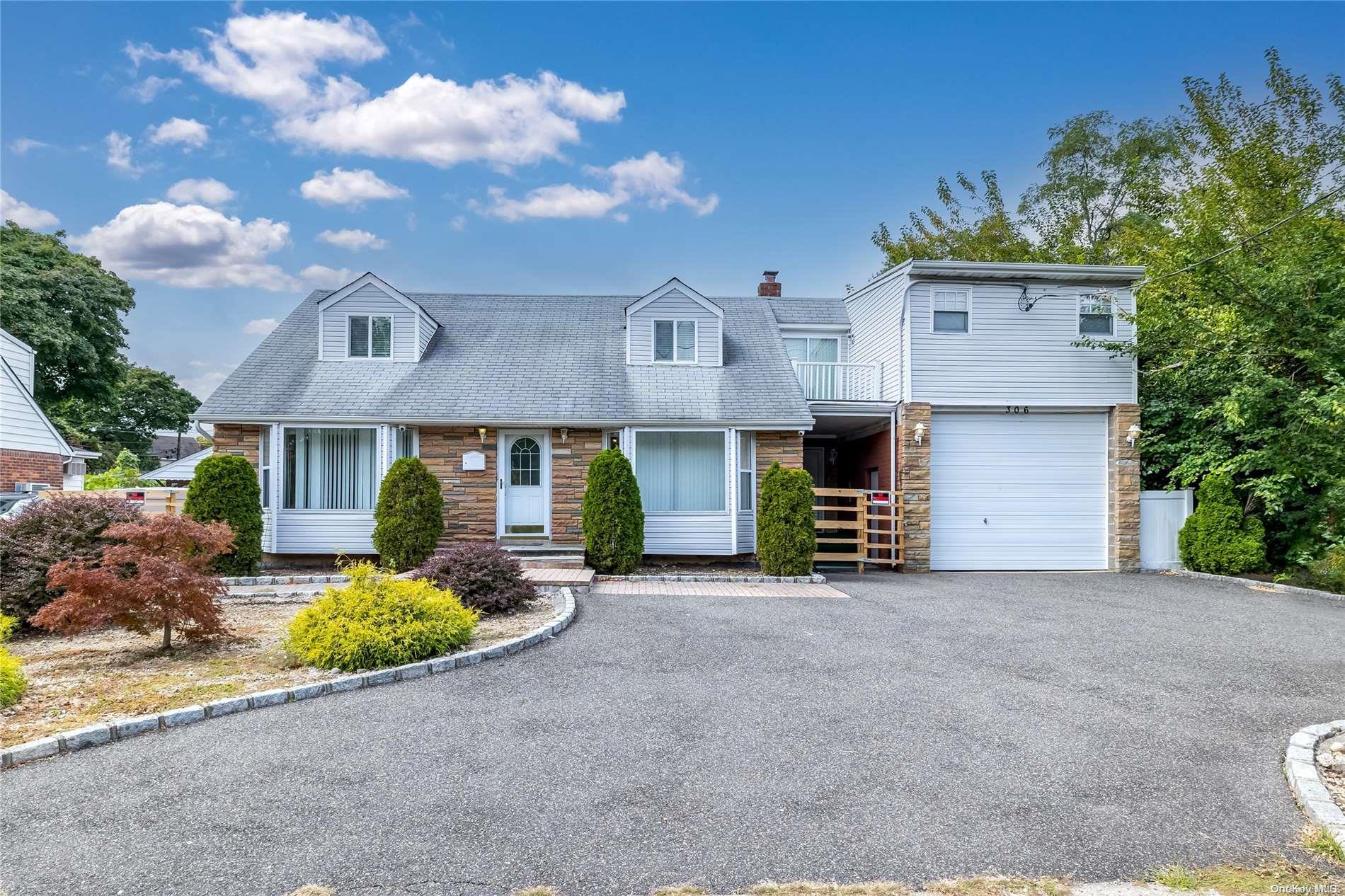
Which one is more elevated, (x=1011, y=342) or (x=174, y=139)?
(x=174, y=139)

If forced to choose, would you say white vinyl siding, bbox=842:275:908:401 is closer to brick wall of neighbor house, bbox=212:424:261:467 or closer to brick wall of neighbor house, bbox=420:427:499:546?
brick wall of neighbor house, bbox=420:427:499:546

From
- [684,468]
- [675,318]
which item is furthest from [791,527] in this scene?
[675,318]

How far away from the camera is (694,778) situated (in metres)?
4.01

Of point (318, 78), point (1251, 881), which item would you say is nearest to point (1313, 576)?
point (1251, 881)

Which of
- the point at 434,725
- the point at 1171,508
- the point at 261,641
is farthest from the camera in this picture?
the point at 1171,508

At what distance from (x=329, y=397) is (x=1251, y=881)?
13775 mm

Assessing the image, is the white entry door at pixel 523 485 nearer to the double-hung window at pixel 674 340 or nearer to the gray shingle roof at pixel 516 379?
the gray shingle roof at pixel 516 379

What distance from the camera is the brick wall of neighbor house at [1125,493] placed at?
1376 centimetres

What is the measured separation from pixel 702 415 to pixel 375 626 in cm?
782

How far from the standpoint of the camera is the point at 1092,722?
16.5 feet

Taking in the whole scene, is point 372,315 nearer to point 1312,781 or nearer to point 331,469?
point 331,469

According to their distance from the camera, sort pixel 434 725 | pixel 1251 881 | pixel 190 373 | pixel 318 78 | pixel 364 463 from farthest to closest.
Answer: pixel 190 373 < pixel 364 463 < pixel 318 78 < pixel 434 725 < pixel 1251 881

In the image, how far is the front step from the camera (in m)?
12.3

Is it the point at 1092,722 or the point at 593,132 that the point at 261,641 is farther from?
the point at 593,132
